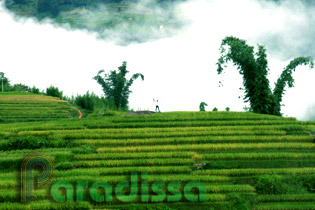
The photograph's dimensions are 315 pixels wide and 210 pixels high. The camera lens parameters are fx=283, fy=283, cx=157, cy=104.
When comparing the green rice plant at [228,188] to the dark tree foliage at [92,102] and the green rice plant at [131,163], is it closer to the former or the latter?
the green rice plant at [131,163]

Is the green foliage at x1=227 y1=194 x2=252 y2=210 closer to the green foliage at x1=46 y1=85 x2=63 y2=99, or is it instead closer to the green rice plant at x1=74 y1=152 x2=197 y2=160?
the green rice plant at x1=74 y1=152 x2=197 y2=160

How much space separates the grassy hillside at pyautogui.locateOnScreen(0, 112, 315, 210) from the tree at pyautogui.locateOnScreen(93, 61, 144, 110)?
51.9 feet

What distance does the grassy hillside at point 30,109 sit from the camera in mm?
24141

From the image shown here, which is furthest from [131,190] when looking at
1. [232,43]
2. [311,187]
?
[232,43]

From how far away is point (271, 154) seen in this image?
1289cm

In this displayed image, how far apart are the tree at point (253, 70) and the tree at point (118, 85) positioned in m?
13.6

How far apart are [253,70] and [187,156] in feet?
42.3

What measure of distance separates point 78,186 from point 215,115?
38.0 ft

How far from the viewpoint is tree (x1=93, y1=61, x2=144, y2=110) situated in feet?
112

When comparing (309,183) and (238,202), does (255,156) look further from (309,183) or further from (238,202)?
(238,202)

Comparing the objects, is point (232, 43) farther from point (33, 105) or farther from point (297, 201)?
point (33, 105)

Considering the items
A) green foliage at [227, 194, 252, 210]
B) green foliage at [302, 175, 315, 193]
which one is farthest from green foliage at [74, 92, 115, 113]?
green foliage at [302, 175, 315, 193]

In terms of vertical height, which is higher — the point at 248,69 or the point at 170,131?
the point at 248,69

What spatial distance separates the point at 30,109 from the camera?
26.0 metres
